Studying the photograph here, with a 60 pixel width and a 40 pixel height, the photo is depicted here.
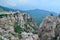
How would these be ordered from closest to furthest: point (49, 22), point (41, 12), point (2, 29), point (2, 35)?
point (2, 35), point (2, 29), point (49, 22), point (41, 12)

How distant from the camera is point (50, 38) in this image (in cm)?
4906

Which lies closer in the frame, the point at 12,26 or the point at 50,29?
the point at 12,26

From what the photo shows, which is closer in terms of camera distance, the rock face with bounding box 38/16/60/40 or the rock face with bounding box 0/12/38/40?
the rock face with bounding box 0/12/38/40

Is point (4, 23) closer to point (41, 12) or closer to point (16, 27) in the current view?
point (16, 27)

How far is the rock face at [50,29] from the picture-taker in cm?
4844

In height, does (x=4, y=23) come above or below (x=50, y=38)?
above

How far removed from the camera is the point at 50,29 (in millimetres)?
51000

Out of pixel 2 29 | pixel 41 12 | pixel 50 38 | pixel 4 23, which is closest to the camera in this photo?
pixel 2 29

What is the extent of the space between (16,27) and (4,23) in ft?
14.7

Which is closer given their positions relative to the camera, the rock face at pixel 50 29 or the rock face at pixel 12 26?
the rock face at pixel 12 26

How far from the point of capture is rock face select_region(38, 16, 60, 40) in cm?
4844

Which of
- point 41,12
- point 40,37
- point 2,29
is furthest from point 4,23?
point 41,12

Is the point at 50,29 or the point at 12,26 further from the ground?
the point at 12,26

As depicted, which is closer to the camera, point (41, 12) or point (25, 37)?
point (25, 37)
